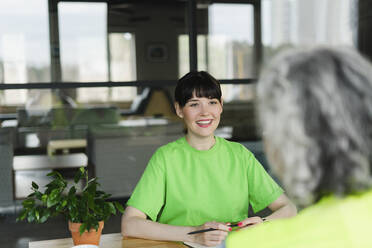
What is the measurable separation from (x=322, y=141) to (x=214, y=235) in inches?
36.0

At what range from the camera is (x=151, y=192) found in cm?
182

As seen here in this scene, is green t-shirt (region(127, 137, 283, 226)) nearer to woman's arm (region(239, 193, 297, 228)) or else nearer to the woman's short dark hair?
woman's arm (region(239, 193, 297, 228))

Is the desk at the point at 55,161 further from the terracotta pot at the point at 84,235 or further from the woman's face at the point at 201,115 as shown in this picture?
the terracotta pot at the point at 84,235

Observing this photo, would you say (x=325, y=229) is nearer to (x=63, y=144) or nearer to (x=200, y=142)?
(x=200, y=142)

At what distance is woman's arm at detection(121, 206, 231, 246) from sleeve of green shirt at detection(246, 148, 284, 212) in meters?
0.37

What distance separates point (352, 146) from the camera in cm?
70

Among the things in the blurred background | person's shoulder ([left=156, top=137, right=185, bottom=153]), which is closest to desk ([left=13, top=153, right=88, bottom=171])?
the blurred background

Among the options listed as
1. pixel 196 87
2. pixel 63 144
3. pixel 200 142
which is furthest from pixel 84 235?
pixel 63 144

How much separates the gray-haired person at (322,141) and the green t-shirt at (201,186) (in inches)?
43.1

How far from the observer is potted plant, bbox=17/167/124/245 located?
1508 millimetres

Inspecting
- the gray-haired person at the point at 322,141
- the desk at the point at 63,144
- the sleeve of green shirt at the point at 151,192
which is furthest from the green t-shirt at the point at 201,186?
the desk at the point at 63,144

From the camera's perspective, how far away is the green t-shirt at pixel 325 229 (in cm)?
68

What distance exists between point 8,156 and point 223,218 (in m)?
3.16

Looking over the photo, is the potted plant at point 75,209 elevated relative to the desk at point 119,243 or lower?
elevated
